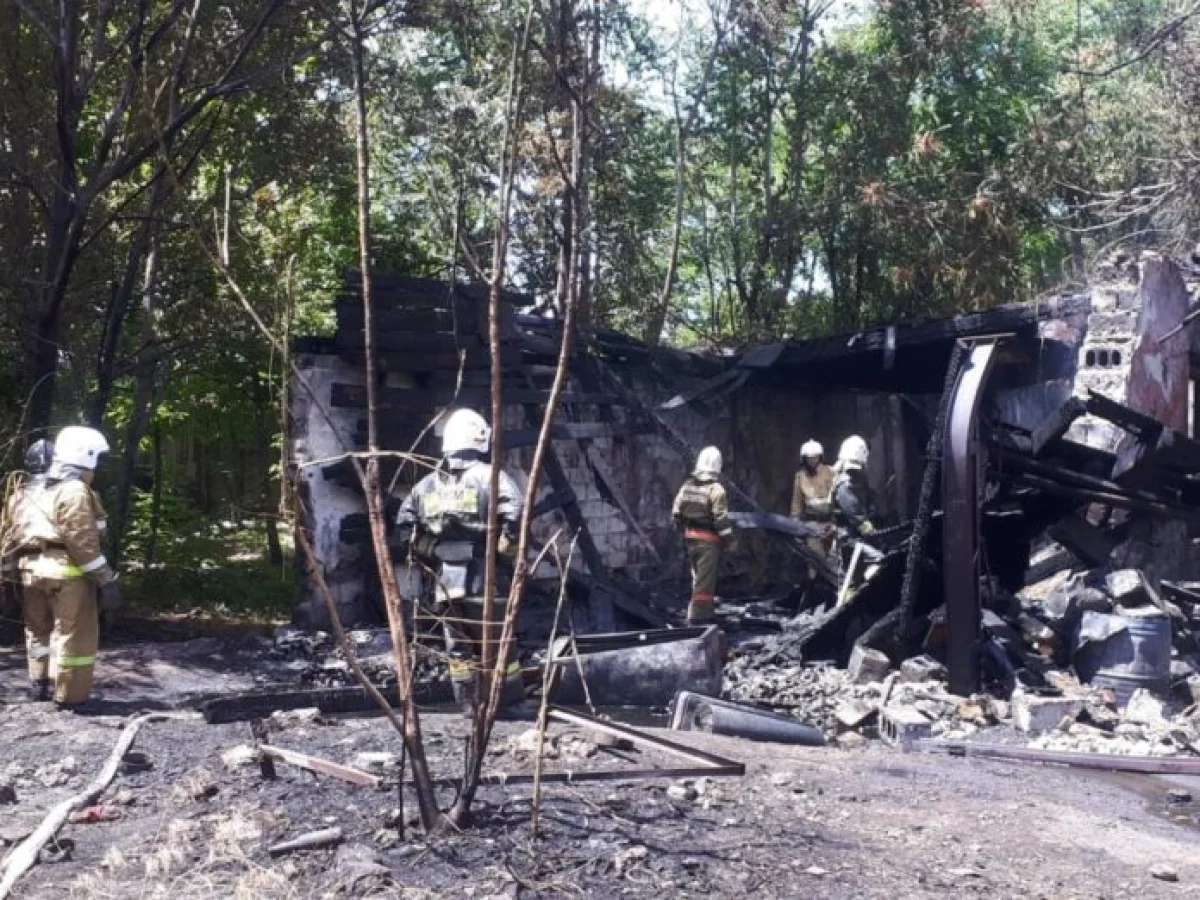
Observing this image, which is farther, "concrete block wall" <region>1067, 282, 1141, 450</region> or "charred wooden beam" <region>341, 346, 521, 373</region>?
"concrete block wall" <region>1067, 282, 1141, 450</region>

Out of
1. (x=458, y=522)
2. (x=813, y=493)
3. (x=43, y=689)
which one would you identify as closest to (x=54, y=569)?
(x=43, y=689)

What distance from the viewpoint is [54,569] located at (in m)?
7.75

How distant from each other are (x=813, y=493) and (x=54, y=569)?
830 centimetres

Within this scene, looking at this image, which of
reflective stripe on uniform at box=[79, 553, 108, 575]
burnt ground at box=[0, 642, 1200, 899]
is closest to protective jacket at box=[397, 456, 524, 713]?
burnt ground at box=[0, 642, 1200, 899]

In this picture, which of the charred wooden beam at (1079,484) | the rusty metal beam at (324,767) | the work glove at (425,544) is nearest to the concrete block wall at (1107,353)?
the charred wooden beam at (1079,484)

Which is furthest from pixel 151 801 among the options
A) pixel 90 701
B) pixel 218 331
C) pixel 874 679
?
pixel 218 331


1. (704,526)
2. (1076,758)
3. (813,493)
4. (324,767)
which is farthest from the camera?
(813,493)

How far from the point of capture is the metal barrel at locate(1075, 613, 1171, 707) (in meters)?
8.94

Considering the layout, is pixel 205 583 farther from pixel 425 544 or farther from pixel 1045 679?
pixel 1045 679

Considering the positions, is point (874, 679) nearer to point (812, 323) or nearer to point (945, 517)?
point (945, 517)

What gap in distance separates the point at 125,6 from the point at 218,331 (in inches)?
→ 116

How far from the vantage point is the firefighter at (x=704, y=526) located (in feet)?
39.3

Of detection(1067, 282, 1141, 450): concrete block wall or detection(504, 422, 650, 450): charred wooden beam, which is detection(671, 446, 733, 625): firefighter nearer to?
detection(504, 422, 650, 450): charred wooden beam

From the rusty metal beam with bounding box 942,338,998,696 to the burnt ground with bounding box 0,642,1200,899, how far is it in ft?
5.87
